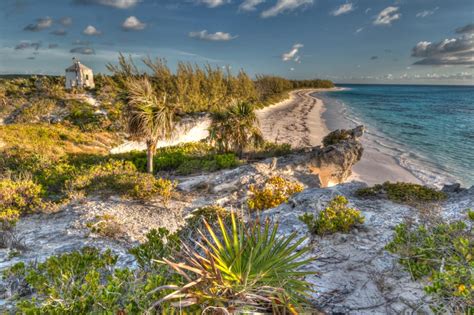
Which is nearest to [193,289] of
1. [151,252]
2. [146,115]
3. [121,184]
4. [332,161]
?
[151,252]

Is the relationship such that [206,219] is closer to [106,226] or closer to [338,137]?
[106,226]

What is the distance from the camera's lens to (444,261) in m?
3.54

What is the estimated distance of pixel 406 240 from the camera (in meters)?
4.51

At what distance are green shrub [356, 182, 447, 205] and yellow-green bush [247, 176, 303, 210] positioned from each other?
233cm

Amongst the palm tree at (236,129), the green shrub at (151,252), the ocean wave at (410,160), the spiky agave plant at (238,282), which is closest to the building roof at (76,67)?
the palm tree at (236,129)

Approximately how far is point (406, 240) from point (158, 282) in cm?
386

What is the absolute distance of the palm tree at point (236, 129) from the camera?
1362 cm

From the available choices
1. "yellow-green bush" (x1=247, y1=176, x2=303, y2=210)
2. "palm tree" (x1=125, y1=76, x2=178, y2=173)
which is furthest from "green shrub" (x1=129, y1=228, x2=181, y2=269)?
"palm tree" (x1=125, y1=76, x2=178, y2=173)

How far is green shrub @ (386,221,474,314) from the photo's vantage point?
117 inches

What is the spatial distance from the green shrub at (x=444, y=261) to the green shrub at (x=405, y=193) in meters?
2.92

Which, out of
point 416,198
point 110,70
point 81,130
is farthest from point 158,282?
point 110,70

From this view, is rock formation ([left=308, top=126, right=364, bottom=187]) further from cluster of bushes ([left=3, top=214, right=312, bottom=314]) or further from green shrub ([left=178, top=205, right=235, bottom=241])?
cluster of bushes ([left=3, top=214, right=312, bottom=314])

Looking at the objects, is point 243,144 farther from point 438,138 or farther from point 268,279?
point 438,138

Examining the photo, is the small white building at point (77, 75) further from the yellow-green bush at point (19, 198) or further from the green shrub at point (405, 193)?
the green shrub at point (405, 193)
